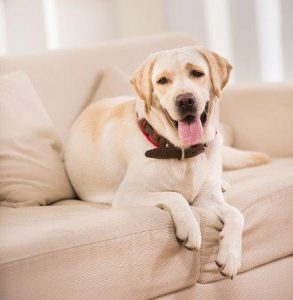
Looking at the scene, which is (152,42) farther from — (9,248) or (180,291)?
(9,248)

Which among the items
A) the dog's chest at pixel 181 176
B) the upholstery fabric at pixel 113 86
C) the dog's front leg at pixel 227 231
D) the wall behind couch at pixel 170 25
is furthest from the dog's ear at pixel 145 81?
the wall behind couch at pixel 170 25

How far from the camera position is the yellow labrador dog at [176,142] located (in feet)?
6.66

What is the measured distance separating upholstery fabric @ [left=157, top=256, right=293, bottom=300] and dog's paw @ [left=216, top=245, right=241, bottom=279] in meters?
0.14

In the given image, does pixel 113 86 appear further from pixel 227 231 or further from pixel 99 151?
pixel 227 231

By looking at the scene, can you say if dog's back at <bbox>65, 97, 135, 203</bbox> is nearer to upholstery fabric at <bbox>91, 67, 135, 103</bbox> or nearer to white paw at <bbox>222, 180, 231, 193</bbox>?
upholstery fabric at <bbox>91, 67, 135, 103</bbox>

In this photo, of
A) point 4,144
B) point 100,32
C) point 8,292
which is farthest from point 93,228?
point 100,32

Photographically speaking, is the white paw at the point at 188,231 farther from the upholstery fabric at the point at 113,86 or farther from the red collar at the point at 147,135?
the upholstery fabric at the point at 113,86

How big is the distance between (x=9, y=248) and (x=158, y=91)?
0.73m

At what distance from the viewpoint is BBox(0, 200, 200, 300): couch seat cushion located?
1.67m

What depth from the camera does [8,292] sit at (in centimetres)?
163

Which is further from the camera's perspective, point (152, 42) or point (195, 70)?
point (152, 42)

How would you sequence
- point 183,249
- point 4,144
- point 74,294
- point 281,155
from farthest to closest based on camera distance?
point 281,155
point 4,144
point 183,249
point 74,294

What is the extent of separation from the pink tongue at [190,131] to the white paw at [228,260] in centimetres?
35

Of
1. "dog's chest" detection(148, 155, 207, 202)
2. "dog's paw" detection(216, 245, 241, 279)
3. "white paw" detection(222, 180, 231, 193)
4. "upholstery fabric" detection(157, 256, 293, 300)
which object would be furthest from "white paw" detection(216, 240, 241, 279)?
"white paw" detection(222, 180, 231, 193)
